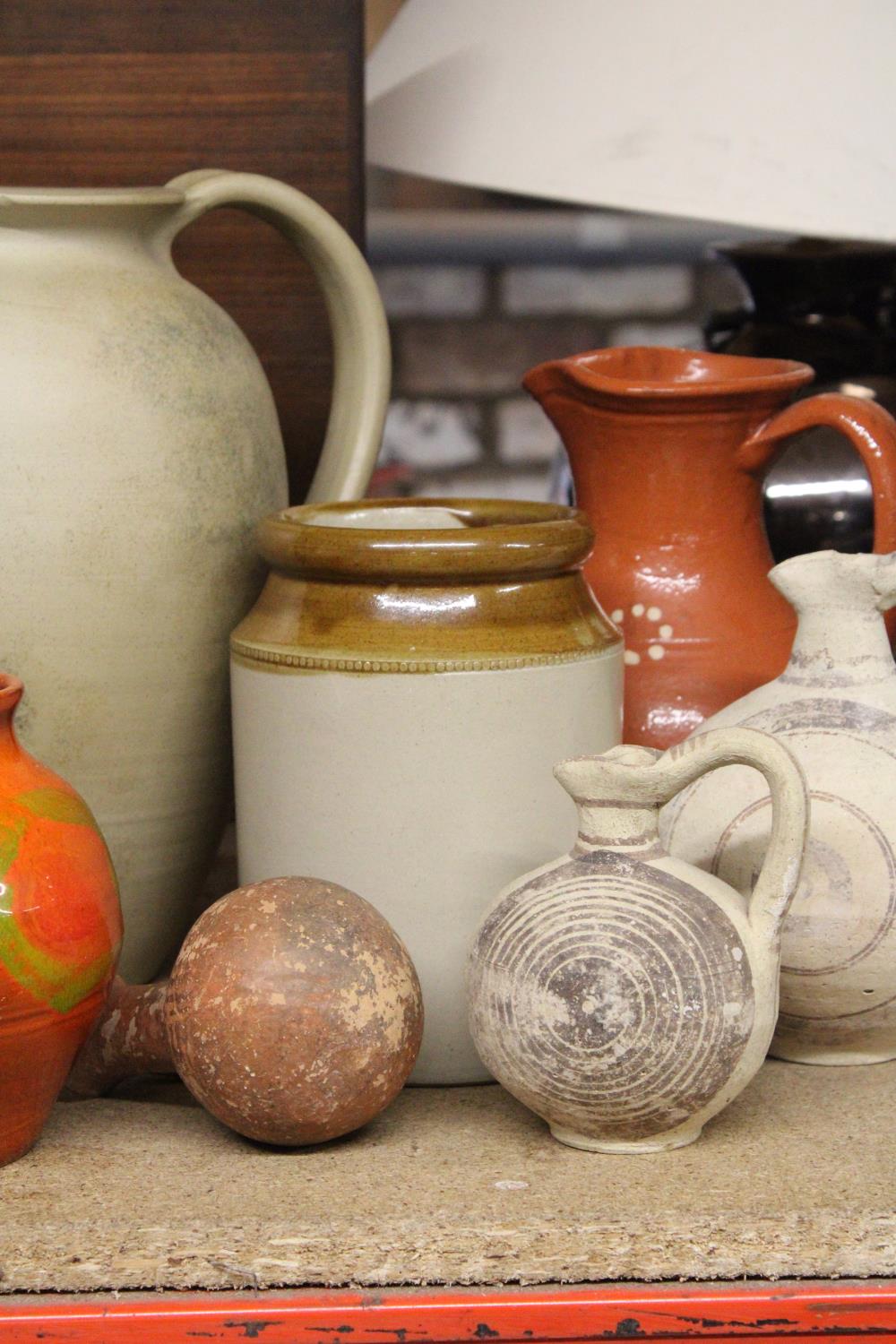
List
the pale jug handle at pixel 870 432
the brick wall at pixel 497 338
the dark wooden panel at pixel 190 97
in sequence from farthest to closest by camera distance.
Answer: the brick wall at pixel 497 338, the dark wooden panel at pixel 190 97, the pale jug handle at pixel 870 432

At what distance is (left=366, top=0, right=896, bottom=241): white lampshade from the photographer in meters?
0.75

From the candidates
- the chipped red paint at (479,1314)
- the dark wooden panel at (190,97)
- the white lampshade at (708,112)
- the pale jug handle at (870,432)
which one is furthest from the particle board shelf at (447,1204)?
the dark wooden panel at (190,97)

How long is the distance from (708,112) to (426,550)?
261 mm

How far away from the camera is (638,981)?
0.62 metres

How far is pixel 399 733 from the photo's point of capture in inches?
28.2

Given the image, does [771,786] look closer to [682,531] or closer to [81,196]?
[682,531]

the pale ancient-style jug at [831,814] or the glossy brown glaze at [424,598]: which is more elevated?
the glossy brown glaze at [424,598]

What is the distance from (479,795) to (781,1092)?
191 millimetres

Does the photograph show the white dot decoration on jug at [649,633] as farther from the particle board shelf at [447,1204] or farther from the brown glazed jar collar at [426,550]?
the particle board shelf at [447,1204]

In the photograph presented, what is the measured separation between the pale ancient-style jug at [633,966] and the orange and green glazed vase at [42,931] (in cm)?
16

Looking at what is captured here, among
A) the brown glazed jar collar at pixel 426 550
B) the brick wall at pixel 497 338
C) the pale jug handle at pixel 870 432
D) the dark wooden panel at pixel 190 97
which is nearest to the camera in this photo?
the brown glazed jar collar at pixel 426 550

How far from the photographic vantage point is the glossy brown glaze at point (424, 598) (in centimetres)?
71

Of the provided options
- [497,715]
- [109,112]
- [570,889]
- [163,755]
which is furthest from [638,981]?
[109,112]

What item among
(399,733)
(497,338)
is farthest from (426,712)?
(497,338)
